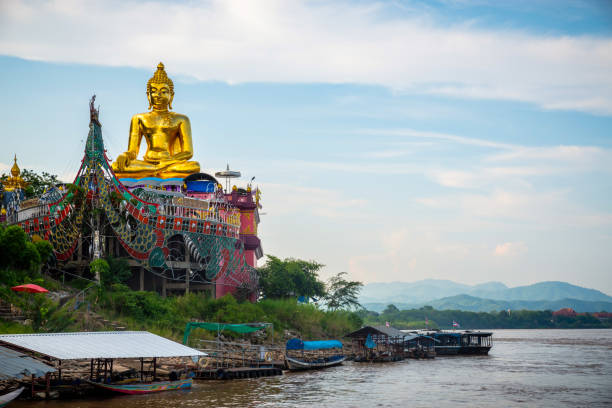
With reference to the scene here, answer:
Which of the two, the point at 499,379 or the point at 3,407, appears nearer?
the point at 3,407

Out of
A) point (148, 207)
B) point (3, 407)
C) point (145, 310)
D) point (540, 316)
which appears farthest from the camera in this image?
point (540, 316)

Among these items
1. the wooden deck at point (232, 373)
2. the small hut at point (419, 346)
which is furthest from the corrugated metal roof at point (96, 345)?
the small hut at point (419, 346)

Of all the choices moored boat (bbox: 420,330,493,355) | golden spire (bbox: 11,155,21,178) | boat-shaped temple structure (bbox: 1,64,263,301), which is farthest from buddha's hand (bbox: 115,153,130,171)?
moored boat (bbox: 420,330,493,355)

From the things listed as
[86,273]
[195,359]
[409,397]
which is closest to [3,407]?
[195,359]

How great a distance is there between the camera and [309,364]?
3500cm

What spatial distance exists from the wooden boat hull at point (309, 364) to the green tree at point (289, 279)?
38.0ft

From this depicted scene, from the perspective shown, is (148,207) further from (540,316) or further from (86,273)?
(540,316)

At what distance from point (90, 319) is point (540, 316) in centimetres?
11360

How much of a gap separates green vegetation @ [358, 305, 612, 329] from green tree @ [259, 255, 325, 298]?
7271 cm

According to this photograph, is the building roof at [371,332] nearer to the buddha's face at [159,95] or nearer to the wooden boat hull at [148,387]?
the wooden boat hull at [148,387]

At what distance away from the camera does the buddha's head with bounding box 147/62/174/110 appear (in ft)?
142

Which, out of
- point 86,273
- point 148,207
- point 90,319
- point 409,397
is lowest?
point 409,397

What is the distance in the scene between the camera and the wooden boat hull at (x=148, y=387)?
22.8 meters

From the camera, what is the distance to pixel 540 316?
5049 inches
